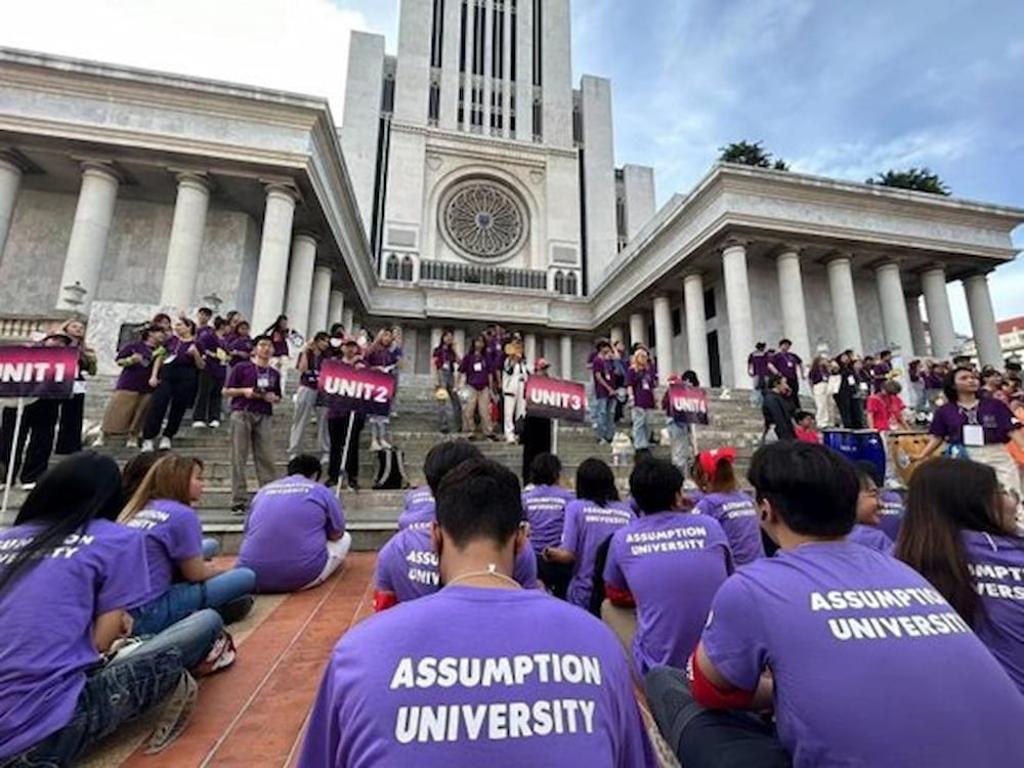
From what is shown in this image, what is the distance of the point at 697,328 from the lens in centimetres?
1808

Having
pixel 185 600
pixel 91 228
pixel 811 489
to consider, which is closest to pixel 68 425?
pixel 185 600

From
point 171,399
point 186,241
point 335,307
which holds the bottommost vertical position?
point 171,399

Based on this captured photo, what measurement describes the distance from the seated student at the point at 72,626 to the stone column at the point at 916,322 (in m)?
26.2

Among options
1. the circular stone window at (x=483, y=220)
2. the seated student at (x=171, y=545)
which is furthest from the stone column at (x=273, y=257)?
the circular stone window at (x=483, y=220)

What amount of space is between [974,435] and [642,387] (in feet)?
13.4

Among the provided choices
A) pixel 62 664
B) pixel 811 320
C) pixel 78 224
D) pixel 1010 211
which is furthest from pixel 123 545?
pixel 1010 211

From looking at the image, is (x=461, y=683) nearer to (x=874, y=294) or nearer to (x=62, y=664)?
(x=62, y=664)

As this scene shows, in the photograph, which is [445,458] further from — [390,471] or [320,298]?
[320,298]

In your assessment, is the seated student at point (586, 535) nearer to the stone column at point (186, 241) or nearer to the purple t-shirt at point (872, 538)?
the purple t-shirt at point (872, 538)

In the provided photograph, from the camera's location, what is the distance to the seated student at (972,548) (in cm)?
163

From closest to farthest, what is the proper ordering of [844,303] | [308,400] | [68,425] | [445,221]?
[68,425]
[308,400]
[844,303]
[445,221]

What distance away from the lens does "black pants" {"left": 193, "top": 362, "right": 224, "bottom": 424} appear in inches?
297

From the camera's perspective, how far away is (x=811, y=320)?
18766 millimetres

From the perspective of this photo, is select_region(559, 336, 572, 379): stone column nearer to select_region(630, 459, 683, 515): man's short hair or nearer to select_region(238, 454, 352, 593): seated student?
select_region(238, 454, 352, 593): seated student
